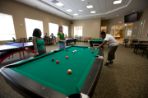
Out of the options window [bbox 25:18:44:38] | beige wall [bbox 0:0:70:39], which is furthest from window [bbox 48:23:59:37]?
window [bbox 25:18:44:38]

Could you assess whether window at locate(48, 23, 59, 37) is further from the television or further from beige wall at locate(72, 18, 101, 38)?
the television

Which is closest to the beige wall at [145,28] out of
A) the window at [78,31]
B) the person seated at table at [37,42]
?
the person seated at table at [37,42]

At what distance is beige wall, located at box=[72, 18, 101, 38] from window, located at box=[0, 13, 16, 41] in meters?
8.98

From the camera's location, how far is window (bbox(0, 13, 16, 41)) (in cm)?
505

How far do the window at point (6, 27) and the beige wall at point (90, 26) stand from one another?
8978 mm

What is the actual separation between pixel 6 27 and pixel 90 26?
9.57 meters

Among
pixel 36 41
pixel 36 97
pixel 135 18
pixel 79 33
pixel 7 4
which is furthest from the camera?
pixel 79 33

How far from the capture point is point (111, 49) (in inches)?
132

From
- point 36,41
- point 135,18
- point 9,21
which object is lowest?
point 36,41

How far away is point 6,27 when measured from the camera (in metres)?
5.29

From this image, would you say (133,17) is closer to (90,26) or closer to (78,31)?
(90,26)

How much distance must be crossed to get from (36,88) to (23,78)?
1.00 ft

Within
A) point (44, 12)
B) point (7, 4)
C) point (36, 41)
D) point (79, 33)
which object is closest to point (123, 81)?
point (36, 41)

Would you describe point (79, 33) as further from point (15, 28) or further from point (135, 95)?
point (135, 95)
